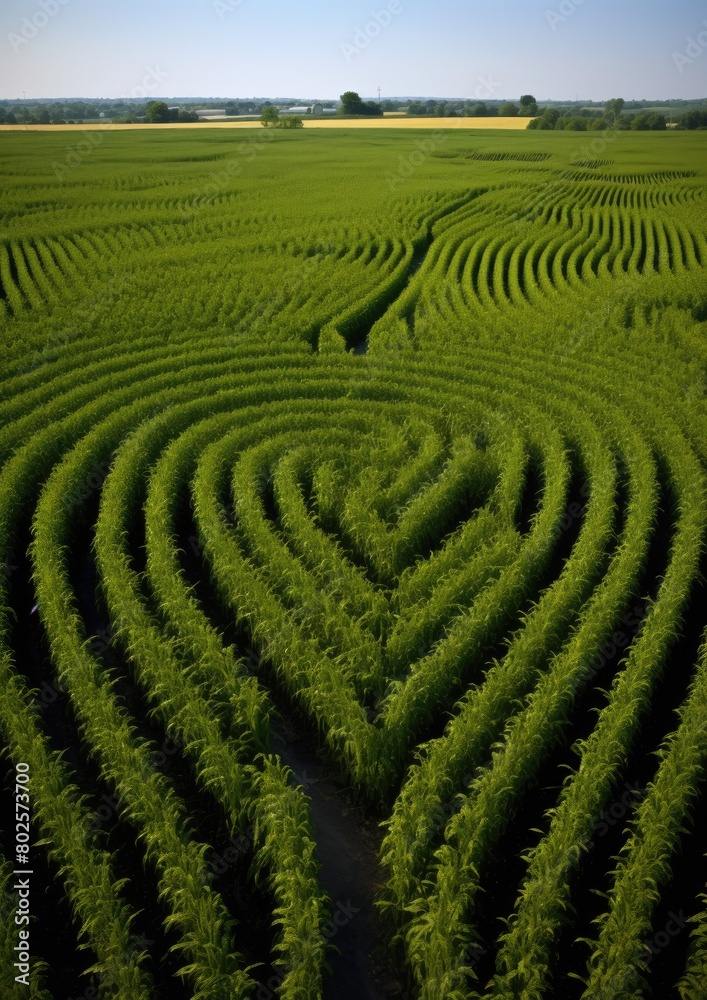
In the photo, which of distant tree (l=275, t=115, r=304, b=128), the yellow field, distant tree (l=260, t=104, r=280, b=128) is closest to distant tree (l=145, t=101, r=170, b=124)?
the yellow field

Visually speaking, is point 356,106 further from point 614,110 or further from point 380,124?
point 614,110

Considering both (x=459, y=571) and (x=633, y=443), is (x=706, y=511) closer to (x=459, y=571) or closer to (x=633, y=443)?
(x=633, y=443)

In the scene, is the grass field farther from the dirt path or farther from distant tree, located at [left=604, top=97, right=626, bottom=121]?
the dirt path

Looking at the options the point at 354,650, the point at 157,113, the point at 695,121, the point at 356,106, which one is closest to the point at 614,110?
the point at 695,121

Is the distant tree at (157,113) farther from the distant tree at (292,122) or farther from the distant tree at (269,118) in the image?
the distant tree at (292,122)

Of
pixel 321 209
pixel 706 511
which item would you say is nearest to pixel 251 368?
pixel 706 511

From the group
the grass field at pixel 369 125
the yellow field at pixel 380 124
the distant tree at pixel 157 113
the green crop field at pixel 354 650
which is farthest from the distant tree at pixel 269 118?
the green crop field at pixel 354 650
